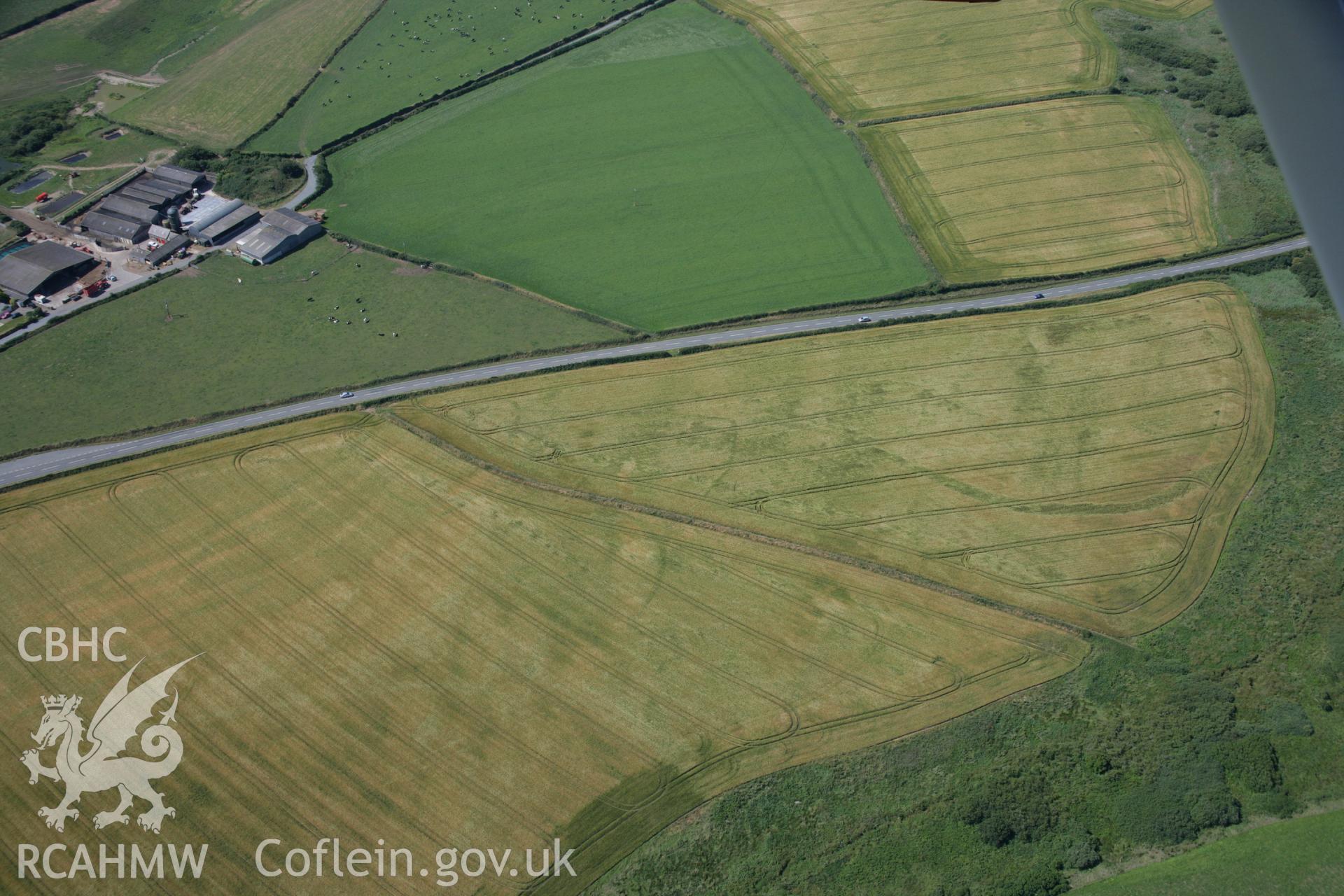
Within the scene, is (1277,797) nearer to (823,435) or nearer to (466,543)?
(823,435)

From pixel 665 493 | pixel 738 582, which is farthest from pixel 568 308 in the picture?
pixel 738 582

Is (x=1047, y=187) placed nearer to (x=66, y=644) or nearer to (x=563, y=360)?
(x=563, y=360)

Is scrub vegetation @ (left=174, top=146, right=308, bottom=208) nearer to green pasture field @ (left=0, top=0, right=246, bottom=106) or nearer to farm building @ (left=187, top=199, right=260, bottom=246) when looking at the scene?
farm building @ (left=187, top=199, right=260, bottom=246)

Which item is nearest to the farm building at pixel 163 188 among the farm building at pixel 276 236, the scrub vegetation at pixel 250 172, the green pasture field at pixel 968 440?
the scrub vegetation at pixel 250 172

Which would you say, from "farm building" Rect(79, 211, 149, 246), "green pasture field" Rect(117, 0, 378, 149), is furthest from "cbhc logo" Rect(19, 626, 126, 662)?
"green pasture field" Rect(117, 0, 378, 149)

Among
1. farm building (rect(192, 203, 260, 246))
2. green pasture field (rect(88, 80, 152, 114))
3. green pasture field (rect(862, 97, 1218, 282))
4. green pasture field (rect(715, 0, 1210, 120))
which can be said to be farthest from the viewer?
green pasture field (rect(88, 80, 152, 114))

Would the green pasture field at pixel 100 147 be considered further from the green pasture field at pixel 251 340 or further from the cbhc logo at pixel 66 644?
the cbhc logo at pixel 66 644
